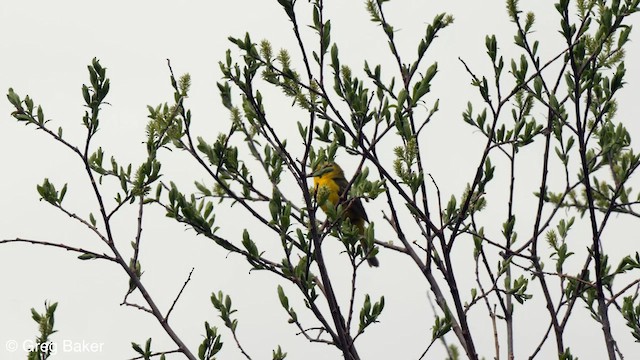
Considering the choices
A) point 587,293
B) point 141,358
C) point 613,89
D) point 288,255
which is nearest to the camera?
point 288,255

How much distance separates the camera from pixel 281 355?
5.04 metres

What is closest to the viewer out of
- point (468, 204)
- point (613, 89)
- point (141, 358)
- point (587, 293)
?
point (141, 358)

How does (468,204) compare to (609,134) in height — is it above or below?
below

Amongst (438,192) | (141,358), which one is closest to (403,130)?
(438,192)

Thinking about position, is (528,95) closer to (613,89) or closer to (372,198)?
(613,89)

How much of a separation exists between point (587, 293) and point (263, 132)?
Result: 2629 millimetres

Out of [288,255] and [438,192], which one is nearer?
[288,255]

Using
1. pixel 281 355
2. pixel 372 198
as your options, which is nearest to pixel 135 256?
pixel 281 355

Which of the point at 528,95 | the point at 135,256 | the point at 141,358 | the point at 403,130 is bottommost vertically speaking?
the point at 141,358

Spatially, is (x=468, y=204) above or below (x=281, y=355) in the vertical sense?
above

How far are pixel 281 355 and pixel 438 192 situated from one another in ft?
4.04

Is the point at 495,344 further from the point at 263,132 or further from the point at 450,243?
the point at 263,132

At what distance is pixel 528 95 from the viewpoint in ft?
17.7

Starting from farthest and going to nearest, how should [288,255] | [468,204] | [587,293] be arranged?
[587,293], [468,204], [288,255]
